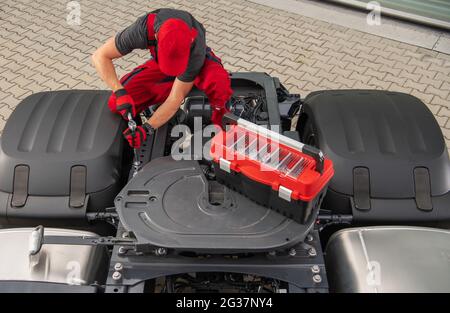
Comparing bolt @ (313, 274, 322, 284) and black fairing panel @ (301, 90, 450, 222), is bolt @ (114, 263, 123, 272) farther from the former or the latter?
black fairing panel @ (301, 90, 450, 222)

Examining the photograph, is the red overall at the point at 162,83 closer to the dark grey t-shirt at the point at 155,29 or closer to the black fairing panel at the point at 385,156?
the dark grey t-shirt at the point at 155,29

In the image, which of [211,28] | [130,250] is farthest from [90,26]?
[130,250]

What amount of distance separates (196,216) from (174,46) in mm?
966

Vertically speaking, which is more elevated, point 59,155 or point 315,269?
point 59,155

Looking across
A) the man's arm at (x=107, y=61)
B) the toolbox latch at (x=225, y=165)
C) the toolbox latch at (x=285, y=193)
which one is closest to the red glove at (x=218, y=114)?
the man's arm at (x=107, y=61)

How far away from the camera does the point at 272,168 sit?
209 cm

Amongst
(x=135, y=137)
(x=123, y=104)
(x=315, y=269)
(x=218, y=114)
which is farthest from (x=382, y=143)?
(x=123, y=104)

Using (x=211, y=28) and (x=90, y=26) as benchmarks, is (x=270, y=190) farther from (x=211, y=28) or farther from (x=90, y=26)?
(x=90, y=26)

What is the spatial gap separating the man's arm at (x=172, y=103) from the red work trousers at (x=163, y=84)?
125 mm

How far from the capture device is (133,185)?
89.7 inches

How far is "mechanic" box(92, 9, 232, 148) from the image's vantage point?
2649 mm

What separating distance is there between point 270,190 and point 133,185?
2.20 feet

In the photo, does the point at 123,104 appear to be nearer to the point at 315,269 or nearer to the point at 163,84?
the point at 163,84

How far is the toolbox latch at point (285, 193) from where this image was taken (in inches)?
79.4
